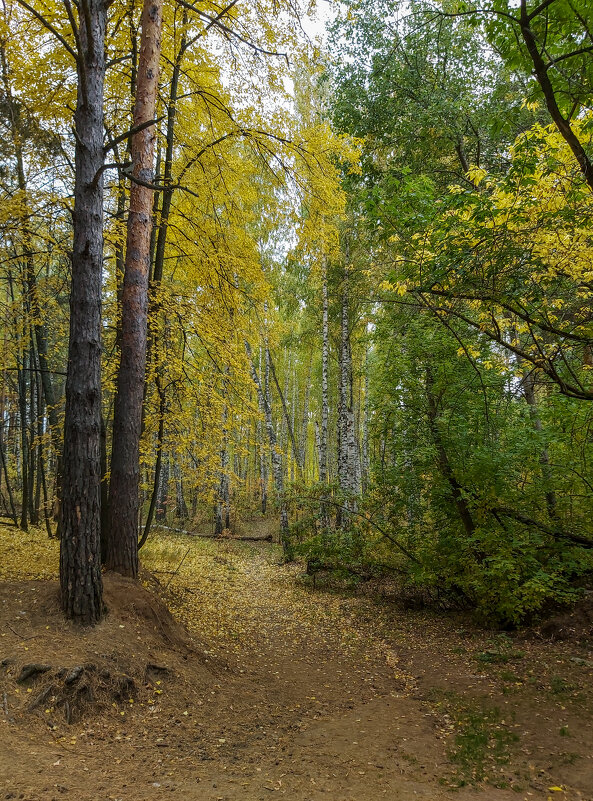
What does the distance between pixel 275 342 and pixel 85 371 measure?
4.08 m

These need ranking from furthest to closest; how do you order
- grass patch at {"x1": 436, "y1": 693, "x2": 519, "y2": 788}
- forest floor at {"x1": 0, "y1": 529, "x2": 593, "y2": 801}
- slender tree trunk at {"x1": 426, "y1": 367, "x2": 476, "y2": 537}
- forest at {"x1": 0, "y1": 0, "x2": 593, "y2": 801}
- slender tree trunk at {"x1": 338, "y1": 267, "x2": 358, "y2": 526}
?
slender tree trunk at {"x1": 338, "y1": 267, "x2": 358, "y2": 526} < slender tree trunk at {"x1": 426, "y1": 367, "x2": 476, "y2": 537} < forest at {"x1": 0, "y1": 0, "x2": 593, "y2": 801} < grass patch at {"x1": 436, "y1": 693, "x2": 519, "y2": 788} < forest floor at {"x1": 0, "y1": 529, "x2": 593, "y2": 801}

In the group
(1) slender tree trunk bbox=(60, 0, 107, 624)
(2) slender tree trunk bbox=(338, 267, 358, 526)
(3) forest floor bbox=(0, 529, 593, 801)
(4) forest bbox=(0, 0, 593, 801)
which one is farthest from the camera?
(2) slender tree trunk bbox=(338, 267, 358, 526)

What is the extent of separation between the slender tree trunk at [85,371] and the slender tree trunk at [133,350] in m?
1.14

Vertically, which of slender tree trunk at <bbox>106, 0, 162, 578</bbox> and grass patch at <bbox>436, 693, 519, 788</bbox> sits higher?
slender tree trunk at <bbox>106, 0, 162, 578</bbox>

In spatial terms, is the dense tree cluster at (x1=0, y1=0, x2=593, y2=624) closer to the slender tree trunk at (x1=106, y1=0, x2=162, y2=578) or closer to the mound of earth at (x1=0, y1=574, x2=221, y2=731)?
the slender tree trunk at (x1=106, y1=0, x2=162, y2=578)

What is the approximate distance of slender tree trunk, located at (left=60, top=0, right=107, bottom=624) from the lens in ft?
12.8

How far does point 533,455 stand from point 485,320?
2.43 meters

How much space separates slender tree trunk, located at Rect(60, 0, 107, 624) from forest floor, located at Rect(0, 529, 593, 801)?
0.50m

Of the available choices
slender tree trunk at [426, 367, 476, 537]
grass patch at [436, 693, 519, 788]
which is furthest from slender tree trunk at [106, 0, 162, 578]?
slender tree trunk at [426, 367, 476, 537]

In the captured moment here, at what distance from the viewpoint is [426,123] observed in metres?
8.24

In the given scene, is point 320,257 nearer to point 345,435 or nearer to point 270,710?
point 270,710

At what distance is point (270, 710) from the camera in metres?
3.98

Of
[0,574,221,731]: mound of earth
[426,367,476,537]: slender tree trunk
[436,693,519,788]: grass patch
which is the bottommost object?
[436,693,519,788]: grass patch

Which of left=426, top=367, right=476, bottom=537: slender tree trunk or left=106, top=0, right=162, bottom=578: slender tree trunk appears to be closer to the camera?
left=106, top=0, right=162, bottom=578: slender tree trunk
